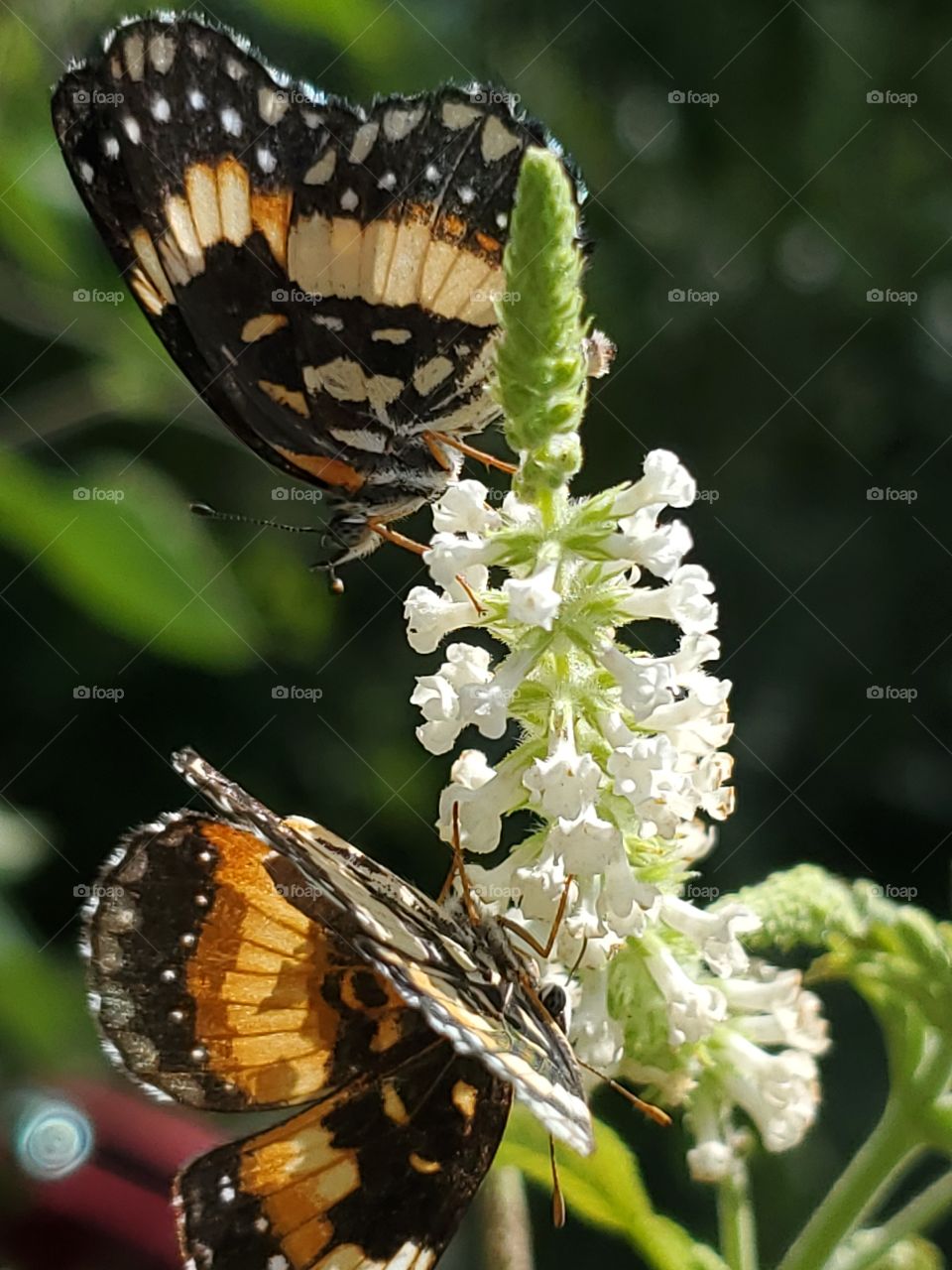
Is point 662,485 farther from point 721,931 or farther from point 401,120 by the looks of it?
point 401,120

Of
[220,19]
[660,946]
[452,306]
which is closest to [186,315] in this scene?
[452,306]

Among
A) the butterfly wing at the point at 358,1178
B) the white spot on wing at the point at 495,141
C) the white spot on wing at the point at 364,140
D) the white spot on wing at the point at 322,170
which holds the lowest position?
the butterfly wing at the point at 358,1178

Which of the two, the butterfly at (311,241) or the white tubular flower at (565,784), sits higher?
the butterfly at (311,241)

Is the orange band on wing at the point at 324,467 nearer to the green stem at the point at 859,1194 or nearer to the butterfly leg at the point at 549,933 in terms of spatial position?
the butterfly leg at the point at 549,933

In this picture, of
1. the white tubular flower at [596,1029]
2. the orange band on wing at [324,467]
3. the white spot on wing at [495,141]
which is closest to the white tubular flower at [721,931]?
the white tubular flower at [596,1029]

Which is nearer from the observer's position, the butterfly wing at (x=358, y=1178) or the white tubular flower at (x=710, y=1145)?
the butterfly wing at (x=358, y=1178)
